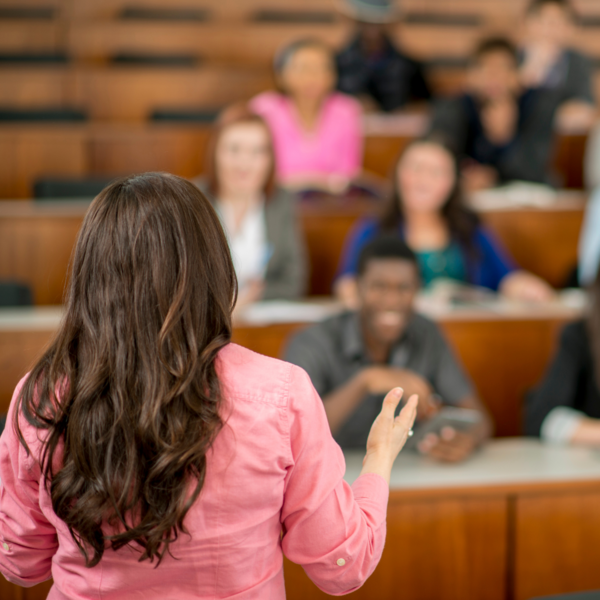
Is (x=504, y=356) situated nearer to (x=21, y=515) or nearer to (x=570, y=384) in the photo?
(x=570, y=384)

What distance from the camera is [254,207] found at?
2439mm

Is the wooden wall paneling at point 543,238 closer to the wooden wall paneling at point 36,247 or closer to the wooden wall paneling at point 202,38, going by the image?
the wooden wall paneling at point 36,247

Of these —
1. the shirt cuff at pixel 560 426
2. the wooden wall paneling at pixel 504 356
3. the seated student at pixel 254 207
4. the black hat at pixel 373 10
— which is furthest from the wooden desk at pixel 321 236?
the black hat at pixel 373 10

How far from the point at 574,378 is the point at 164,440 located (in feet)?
3.75

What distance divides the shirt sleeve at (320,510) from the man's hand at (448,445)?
602mm

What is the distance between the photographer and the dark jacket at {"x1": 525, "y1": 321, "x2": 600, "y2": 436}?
155 centimetres

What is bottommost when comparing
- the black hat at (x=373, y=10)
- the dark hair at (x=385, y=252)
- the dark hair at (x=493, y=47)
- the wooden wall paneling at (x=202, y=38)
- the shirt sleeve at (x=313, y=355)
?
the shirt sleeve at (x=313, y=355)

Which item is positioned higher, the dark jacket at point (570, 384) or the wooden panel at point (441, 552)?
the dark jacket at point (570, 384)

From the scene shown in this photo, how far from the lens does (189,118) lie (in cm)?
362

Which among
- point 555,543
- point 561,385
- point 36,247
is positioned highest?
point 36,247

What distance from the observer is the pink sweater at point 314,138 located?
123 inches

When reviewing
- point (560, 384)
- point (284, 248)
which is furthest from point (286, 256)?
point (560, 384)

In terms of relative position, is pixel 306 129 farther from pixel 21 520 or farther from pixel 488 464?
pixel 21 520

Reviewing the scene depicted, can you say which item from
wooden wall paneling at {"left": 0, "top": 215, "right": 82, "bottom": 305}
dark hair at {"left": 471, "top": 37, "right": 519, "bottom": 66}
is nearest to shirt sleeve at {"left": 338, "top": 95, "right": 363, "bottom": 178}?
dark hair at {"left": 471, "top": 37, "right": 519, "bottom": 66}
